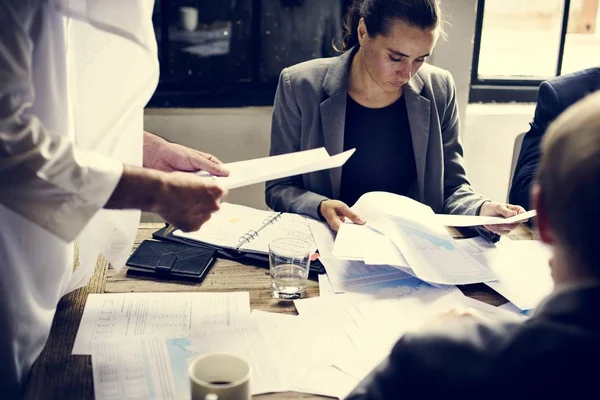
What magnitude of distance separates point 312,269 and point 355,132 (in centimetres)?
78

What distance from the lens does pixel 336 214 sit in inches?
60.1

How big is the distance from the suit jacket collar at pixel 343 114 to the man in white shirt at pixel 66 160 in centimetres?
82

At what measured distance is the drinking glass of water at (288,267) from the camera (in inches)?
47.6

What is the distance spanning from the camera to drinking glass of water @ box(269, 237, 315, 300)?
1210 millimetres

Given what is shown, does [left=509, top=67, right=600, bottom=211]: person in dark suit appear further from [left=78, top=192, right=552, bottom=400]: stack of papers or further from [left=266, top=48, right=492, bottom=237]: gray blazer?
[left=78, top=192, right=552, bottom=400]: stack of papers

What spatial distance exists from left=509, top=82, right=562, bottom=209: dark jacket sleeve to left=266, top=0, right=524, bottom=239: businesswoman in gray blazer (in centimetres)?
14

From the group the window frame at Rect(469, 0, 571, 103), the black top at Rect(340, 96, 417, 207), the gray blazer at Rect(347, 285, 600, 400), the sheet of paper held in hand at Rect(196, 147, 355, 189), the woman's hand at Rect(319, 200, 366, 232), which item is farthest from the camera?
the window frame at Rect(469, 0, 571, 103)

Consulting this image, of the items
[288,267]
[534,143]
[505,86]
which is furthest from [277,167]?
[505,86]

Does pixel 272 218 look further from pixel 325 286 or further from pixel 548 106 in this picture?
pixel 548 106

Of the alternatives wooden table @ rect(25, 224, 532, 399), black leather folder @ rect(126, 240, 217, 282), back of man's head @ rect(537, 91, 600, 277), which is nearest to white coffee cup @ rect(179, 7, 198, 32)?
wooden table @ rect(25, 224, 532, 399)

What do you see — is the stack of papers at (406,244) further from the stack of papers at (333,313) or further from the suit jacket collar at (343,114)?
the suit jacket collar at (343,114)

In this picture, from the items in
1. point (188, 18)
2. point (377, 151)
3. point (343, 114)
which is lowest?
point (377, 151)

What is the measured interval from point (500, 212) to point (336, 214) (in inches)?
15.4

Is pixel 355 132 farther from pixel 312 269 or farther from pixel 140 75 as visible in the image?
pixel 140 75
